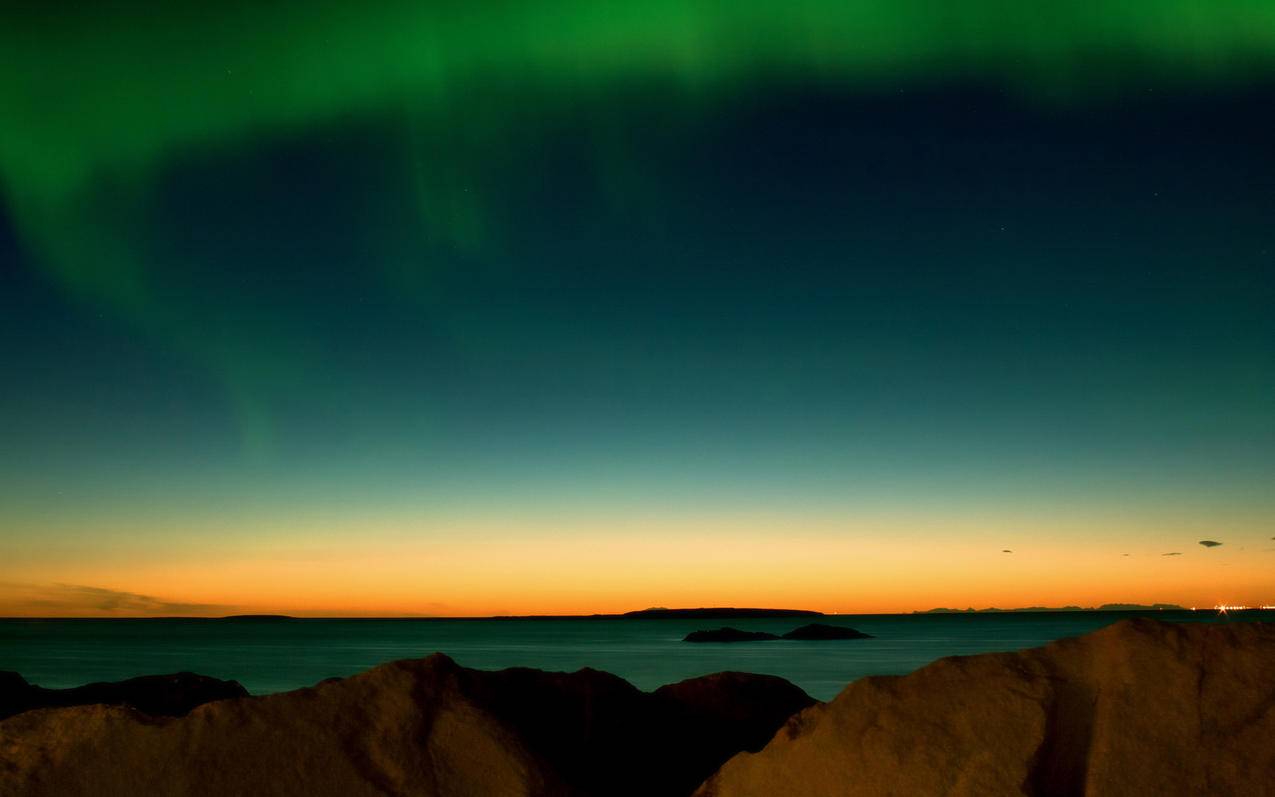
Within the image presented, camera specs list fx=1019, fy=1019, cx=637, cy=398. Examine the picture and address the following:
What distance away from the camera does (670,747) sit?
1145cm

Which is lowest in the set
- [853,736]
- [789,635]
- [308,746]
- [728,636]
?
[308,746]

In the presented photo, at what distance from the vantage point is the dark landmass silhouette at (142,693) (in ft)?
52.5

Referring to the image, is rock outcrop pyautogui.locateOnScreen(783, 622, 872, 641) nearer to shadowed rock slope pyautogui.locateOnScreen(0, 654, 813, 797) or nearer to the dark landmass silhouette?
the dark landmass silhouette

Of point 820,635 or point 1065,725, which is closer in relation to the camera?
point 1065,725

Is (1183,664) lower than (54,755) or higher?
higher

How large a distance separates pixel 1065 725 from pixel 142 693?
15.5m

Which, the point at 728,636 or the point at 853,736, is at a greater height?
the point at 728,636

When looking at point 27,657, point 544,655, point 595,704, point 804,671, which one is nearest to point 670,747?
point 595,704

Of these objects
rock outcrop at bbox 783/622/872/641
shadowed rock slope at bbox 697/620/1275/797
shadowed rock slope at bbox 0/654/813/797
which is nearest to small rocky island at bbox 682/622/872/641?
rock outcrop at bbox 783/622/872/641

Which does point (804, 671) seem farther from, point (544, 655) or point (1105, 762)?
point (1105, 762)

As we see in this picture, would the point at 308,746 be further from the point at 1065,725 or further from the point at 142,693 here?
Answer: the point at 142,693

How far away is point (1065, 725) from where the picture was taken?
6.19 metres

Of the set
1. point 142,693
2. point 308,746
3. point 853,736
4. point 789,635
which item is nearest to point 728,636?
point 789,635

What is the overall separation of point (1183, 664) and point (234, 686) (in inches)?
595
